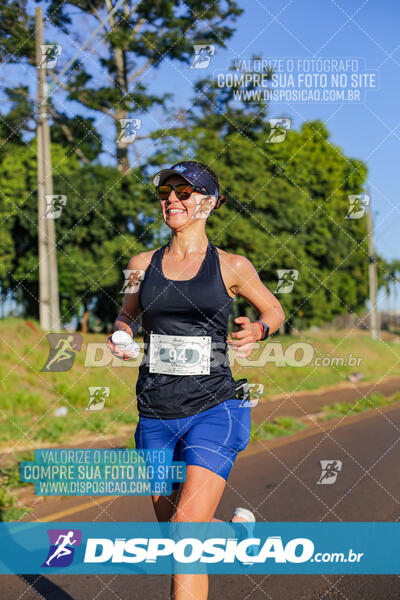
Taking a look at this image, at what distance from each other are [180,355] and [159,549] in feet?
7.73

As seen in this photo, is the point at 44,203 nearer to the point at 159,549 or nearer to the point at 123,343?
the point at 159,549

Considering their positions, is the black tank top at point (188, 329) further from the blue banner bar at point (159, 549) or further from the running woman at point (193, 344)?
the blue banner bar at point (159, 549)

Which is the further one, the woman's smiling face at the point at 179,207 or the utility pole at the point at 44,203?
the utility pole at the point at 44,203

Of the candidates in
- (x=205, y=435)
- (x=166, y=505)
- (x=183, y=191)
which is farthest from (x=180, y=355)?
(x=183, y=191)

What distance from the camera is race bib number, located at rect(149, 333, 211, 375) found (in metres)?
3.19

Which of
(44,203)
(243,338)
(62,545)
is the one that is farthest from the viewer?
(44,203)

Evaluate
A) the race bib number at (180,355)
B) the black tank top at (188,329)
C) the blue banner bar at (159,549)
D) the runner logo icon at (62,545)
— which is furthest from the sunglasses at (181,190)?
the runner logo icon at (62,545)

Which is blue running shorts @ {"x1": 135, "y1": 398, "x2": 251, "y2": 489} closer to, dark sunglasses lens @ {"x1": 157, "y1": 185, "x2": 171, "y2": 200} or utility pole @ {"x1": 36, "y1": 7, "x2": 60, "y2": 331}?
dark sunglasses lens @ {"x1": 157, "y1": 185, "x2": 171, "y2": 200}

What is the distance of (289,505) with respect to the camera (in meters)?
6.21

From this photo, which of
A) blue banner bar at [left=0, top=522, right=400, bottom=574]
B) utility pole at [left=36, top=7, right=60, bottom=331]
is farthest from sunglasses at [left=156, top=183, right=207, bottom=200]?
utility pole at [left=36, top=7, right=60, bottom=331]

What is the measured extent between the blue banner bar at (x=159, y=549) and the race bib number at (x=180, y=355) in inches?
65.2

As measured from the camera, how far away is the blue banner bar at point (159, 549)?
474cm

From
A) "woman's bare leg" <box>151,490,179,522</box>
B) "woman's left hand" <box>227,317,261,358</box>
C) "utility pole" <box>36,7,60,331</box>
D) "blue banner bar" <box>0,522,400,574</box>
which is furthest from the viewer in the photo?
"utility pole" <box>36,7,60,331</box>

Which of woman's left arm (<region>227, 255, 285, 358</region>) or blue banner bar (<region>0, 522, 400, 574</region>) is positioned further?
blue banner bar (<region>0, 522, 400, 574</region>)
